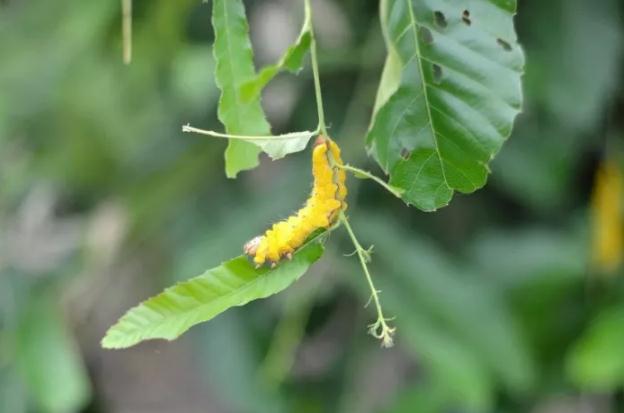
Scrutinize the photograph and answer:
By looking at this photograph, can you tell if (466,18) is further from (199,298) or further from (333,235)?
(333,235)

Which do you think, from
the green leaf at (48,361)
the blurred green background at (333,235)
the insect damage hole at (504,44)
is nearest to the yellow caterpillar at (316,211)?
A: the insect damage hole at (504,44)

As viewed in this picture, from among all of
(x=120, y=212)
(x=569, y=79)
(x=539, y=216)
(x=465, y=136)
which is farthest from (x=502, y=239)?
(x=465, y=136)

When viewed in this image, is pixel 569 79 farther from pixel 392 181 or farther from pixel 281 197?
pixel 392 181

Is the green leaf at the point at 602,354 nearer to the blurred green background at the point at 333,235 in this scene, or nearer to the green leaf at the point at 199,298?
the blurred green background at the point at 333,235

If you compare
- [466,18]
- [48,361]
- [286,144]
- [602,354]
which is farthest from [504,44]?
[48,361]

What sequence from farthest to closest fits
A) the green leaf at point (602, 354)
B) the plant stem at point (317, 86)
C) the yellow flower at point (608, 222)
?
the yellow flower at point (608, 222), the green leaf at point (602, 354), the plant stem at point (317, 86)

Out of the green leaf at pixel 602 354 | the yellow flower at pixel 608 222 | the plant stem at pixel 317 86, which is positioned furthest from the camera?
the yellow flower at pixel 608 222

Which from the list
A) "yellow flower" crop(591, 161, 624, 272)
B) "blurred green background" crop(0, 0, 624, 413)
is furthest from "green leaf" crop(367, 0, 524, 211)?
"yellow flower" crop(591, 161, 624, 272)
